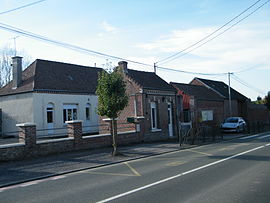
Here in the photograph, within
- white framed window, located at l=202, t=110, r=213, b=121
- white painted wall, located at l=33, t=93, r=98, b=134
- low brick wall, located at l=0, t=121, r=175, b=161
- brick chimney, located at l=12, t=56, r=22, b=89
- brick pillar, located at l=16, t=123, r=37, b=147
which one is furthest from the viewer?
white framed window, located at l=202, t=110, r=213, b=121

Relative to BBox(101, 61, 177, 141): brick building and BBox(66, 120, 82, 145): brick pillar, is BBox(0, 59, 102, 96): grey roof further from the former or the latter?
BBox(66, 120, 82, 145): brick pillar

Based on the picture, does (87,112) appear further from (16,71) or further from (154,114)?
(154,114)

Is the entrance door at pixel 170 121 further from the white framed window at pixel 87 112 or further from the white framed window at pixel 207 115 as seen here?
the white framed window at pixel 87 112

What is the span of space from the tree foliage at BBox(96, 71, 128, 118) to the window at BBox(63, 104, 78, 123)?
12.9m

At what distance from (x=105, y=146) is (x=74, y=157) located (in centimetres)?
385

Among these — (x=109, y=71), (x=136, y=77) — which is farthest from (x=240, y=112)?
(x=109, y=71)

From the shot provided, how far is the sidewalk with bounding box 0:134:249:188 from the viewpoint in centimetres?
1032

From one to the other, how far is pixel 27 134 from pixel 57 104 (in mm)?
12220

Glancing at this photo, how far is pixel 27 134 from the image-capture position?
550 inches

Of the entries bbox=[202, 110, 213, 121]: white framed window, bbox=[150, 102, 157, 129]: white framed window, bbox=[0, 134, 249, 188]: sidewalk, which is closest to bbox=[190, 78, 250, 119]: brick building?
bbox=[202, 110, 213, 121]: white framed window

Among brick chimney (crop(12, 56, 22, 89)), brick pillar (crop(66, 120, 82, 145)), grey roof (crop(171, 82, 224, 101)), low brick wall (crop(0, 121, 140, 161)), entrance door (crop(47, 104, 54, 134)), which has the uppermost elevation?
brick chimney (crop(12, 56, 22, 89))

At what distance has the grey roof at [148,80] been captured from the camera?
75.4 ft

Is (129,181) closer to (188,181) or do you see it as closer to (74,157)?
(188,181)

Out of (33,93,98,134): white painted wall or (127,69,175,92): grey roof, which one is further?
(33,93,98,134): white painted wall
